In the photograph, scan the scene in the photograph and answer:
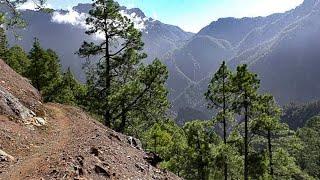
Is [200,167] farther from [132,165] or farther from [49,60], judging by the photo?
[132,165]

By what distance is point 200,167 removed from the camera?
52469mm

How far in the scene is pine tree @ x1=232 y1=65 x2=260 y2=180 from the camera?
37.5 meters

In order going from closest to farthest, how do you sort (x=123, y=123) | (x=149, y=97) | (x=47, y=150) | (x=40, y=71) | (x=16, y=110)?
(x=47, y=150), (x=16, y=110), (x=149, y=97), (x=123, y=123), (x=40, y=71)

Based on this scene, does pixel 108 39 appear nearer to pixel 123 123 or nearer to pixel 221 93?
pixel 123 123

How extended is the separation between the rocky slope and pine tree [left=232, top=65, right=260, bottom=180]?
14129mm

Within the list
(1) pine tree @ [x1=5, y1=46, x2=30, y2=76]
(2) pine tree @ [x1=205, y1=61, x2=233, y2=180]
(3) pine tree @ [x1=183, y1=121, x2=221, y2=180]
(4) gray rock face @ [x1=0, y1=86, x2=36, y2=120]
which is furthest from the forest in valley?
(1) pine tree @ [x1=5, y1=46, x2=30, y2=76]

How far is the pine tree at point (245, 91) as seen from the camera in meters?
37.5

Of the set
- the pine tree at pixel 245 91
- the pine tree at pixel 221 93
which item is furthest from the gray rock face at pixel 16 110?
the pine tree at pixel 221 93

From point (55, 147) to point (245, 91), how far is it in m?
20.9

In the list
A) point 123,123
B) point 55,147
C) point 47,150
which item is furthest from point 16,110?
point 123,123

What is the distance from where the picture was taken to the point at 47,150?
65.8ft

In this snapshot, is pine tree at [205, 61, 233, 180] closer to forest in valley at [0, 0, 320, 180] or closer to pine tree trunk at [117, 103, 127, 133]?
forest in valley at [0, 0, 320, 180]

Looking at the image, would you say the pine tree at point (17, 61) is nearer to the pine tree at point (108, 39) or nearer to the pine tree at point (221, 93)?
the pine tree at point (108, 39)

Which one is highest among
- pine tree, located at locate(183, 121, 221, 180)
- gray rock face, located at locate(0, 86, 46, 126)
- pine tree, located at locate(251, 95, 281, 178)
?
gray rock face, located at locate(0, 86, 46, 126)
